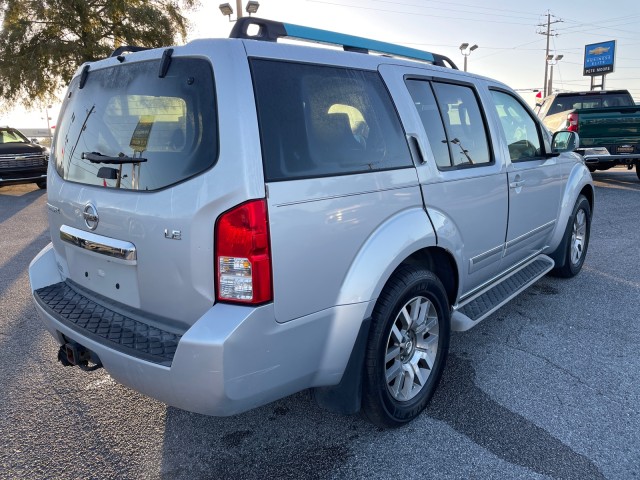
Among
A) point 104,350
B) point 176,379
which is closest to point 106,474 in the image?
point 104,350

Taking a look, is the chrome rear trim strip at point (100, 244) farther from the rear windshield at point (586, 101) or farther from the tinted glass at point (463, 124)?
the rear windshield at point (586, 101)

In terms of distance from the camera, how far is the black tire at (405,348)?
246 cm

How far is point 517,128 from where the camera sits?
3.96m

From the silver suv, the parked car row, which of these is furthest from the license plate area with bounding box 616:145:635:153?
the parked car row

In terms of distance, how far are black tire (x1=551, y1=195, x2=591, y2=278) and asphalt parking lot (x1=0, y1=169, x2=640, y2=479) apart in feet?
3.55

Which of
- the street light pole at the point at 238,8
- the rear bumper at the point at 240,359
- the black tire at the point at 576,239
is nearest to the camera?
the rear bumper at the point at 240,359

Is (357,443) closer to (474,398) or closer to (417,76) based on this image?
(474,398)

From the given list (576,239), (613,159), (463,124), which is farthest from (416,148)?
(613,159)

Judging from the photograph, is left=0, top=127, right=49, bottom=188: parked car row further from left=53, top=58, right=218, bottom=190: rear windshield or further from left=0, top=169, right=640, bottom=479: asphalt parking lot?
left=53, top=58, right=218, bottom=190: rear windshield

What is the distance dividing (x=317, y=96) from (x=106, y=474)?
200 centimetres

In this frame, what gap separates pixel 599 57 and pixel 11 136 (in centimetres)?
5253

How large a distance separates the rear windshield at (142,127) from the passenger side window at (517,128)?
2451 millimetres

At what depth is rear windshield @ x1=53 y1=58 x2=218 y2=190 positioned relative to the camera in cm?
208

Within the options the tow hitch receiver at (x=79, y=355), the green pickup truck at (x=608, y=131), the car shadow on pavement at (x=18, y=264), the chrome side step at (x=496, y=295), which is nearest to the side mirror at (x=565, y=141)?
the chrome side step at (x=496, y=295)
